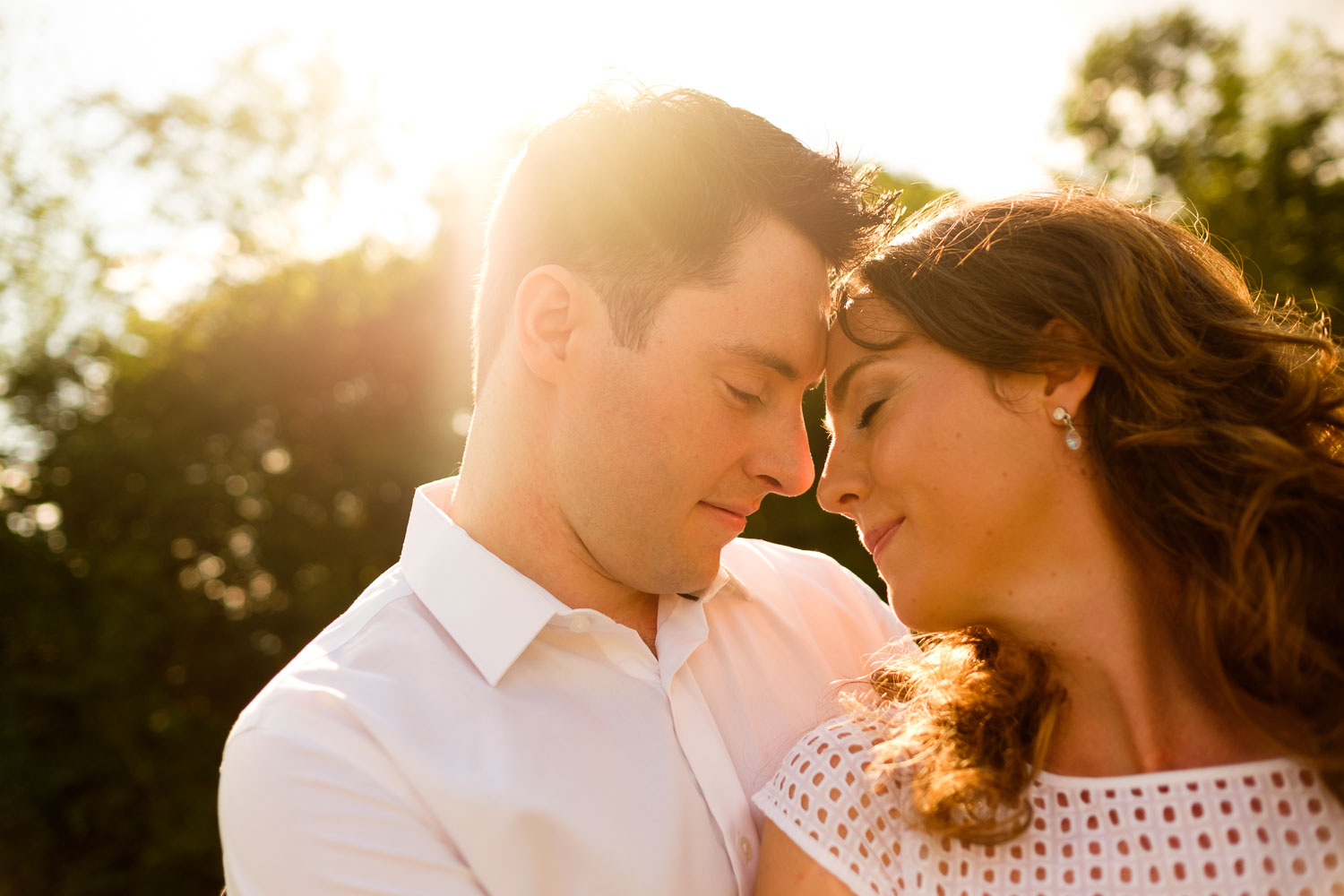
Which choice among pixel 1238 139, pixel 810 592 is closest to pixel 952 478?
pixel 810 592

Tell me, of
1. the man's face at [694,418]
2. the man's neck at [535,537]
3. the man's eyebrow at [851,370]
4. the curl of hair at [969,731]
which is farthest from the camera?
the man's neck at [535,537]

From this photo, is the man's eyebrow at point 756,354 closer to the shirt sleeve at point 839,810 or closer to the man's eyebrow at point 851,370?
the man's eyebrow at point 851,370

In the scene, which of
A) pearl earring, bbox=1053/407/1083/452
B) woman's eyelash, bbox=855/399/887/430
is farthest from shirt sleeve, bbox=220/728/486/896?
pearl earring, bbox=1053/407/1083/452

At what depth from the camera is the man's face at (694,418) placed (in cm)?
229

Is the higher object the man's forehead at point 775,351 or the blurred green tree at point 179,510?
the man's forehead at point 775,351

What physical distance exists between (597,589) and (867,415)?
2.61ft

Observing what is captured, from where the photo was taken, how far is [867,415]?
2.22 meters

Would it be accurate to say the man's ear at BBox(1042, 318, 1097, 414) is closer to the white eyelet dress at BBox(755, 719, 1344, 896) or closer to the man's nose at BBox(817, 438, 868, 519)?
the man's nose at BBox(817, 438, 868, 519)

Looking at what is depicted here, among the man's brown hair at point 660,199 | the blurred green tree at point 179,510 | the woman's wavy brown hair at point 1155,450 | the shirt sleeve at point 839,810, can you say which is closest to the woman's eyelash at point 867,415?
the woman's wavy brown hair at point 1155,450

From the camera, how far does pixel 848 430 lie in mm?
2268

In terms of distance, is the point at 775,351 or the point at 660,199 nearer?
the point at 775,351

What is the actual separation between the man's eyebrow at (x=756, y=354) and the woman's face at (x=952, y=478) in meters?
0.17

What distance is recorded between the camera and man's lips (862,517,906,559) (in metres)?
2.21

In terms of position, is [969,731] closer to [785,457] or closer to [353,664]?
[785,457]
